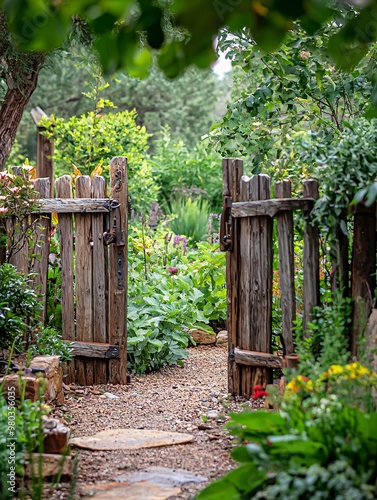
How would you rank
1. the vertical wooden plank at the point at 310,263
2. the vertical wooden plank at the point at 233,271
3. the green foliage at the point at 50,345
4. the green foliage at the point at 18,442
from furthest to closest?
the green foliage at the point at 50,345
the vertical wooden plank at the point at 233,271
the vertical wooden plank at the point at 310,263
the green foliage at the point at 18,442

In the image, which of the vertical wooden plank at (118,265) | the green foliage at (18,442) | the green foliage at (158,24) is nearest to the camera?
the green foliage at (158,24)

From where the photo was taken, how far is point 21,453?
10.2ft

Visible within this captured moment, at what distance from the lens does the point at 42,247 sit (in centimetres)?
590

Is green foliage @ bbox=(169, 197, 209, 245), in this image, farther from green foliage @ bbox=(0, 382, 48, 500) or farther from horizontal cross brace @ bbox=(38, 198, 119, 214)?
green foliage @ bbox=(0, 382, 48, 500)

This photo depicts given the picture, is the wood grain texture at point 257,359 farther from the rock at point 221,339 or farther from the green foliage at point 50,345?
the rock at point 221,339

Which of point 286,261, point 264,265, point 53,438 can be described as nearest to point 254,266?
point 264,265

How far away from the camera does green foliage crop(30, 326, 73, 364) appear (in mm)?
5262

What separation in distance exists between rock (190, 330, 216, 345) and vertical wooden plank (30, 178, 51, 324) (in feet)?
6.91

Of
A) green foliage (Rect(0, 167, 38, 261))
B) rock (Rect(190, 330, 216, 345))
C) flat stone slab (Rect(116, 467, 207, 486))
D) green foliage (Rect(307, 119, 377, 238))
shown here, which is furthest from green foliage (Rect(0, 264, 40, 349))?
rock (Rect(190, 330, 216, 345))

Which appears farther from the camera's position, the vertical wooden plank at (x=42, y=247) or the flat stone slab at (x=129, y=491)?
the vertical wooden plank at (x=42, y=247)

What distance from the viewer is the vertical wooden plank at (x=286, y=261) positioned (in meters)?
4.54

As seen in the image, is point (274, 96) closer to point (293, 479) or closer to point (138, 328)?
point (138, 328)

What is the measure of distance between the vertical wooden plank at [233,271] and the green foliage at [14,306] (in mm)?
1445

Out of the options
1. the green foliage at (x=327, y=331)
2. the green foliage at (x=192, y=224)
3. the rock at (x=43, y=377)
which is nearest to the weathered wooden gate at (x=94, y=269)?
the rock at (x=43, y=377)
